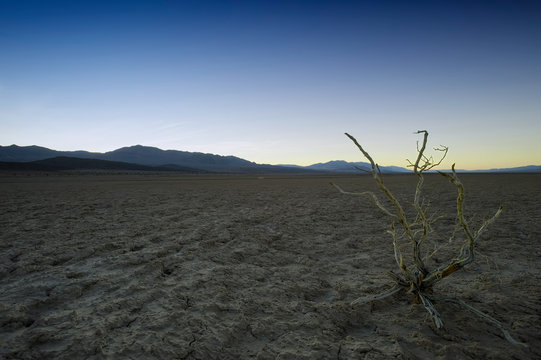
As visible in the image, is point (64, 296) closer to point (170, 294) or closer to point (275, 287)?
point (170, 294)

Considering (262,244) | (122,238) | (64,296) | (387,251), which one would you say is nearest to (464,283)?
(387,251)

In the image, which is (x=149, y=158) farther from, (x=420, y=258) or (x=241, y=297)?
(x=420, y=258)

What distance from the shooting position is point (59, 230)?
4.84 metres

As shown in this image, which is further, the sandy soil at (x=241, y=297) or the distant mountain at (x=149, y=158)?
the distant mountain at (x=149, y=158)

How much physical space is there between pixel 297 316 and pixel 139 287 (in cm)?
154

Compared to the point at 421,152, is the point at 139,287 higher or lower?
lower

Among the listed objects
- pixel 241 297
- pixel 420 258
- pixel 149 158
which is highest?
pixel 149 158

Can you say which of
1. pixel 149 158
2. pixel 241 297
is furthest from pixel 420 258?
pixel 149 158

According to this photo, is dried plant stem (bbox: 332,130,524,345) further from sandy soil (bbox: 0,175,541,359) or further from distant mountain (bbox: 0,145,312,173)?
distant mountain (bbox: 0,145,312,173)

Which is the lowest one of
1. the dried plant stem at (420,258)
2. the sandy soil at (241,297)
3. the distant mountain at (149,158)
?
the sandy soil at (241,297)

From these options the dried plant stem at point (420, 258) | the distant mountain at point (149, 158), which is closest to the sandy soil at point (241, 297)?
the dried plant stem at point (420, 258)

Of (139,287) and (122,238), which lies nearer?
(139,287)

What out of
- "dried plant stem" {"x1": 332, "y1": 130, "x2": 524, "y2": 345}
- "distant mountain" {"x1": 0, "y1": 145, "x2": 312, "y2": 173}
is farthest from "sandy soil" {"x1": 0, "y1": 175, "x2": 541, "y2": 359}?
"distant mountain" {"x1": 0, "y1": 145, "x2": 312, "y2": 173}

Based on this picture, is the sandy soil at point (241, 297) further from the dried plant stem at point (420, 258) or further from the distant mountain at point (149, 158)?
the distant mountain at point (149, 158)
